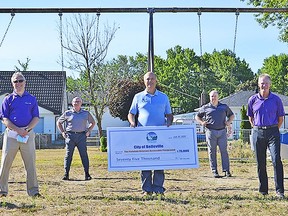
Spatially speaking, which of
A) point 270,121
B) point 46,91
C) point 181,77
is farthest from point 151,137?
point 181,77

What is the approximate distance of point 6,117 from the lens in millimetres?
8156

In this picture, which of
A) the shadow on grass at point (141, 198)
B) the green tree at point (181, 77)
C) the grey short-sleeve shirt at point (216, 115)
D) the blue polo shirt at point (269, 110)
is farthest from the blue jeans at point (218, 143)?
the green tree at point (181, 77)

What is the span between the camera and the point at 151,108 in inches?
332

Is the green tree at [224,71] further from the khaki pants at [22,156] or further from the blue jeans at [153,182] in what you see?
the khaki pants at [22,156]

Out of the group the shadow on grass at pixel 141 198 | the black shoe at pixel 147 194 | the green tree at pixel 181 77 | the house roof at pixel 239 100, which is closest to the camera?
the shadow on grass at pixel 141 198

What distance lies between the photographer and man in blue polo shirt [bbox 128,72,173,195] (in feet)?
27.6

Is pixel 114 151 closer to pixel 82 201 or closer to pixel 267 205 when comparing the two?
pixel 82 201

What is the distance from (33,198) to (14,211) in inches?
42.8

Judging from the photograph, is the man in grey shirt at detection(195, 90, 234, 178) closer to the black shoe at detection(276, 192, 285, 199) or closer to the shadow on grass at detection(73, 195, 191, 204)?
the black shoe at detection(276, 192, 285, 199)

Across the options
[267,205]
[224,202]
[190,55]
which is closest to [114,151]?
[224,202]

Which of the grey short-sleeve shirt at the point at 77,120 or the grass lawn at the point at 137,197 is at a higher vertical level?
the grey short-sleeve shirt at the point at 77,120

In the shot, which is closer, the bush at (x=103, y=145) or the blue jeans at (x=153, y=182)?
the blue jeans at (x=153, y=182)

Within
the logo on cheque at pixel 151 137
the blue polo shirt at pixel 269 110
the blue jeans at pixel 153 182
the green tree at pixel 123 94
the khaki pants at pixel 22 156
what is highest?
the green tree at pixel 123 94

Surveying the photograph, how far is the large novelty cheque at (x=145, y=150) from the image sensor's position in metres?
8.59
